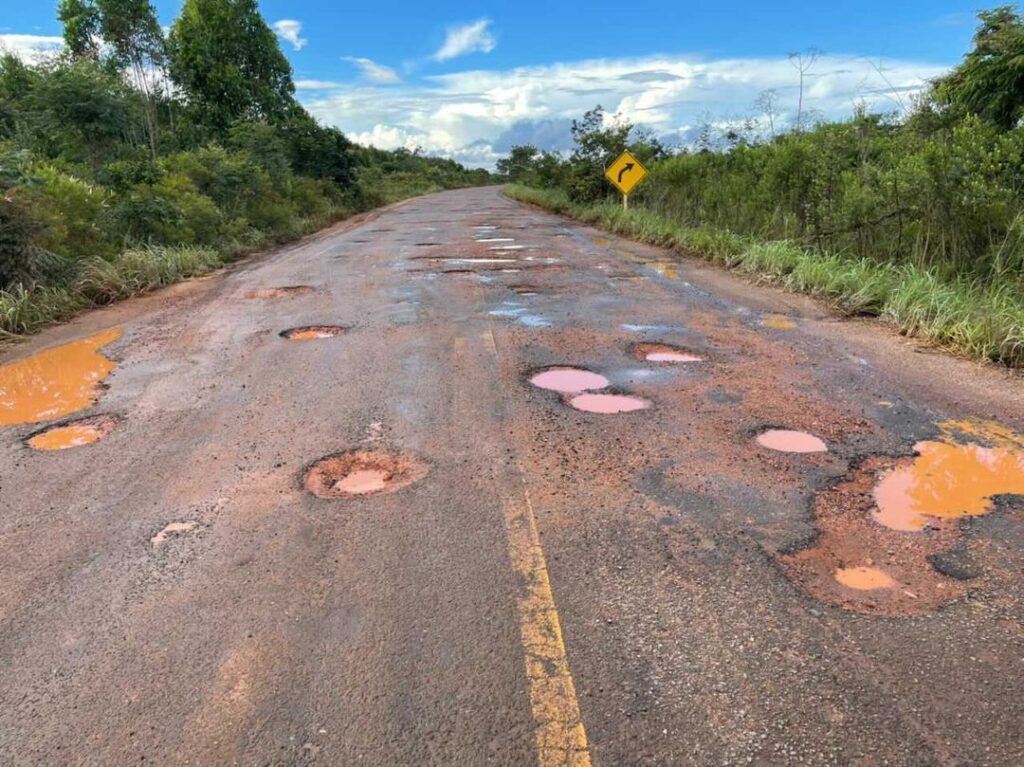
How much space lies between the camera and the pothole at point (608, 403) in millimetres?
5238

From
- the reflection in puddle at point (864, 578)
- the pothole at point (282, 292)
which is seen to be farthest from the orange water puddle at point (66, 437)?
→ the pothole at point (282, 292)

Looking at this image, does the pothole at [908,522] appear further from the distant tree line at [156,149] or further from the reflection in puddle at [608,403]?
the distant tree line at [156,149]

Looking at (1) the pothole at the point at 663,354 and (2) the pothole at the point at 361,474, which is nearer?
(2) the pothole at the point at 361,474

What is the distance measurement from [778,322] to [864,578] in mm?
5391

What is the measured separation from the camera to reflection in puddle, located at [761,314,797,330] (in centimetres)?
784

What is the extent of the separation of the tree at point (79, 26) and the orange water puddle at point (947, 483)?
30662mm

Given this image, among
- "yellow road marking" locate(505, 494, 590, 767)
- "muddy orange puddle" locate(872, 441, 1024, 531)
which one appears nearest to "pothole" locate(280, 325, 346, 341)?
"yellow road marking" locate(505, 494, 590, 767)

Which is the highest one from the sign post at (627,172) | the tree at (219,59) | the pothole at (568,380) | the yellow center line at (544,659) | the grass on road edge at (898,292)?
the tree at (219,59)

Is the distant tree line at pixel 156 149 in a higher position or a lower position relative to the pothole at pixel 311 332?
higher

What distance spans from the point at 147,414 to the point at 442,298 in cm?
479

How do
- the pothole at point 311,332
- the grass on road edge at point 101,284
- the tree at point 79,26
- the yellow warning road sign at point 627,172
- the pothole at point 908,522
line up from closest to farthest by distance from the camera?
the pothole at point 908,522 < the pothole at point 311,332 < the grass on road edge at point 101,284 < the yellow warning road sign at point 627,172 < the tree at point 79,26

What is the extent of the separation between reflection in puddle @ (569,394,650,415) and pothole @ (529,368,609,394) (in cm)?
20

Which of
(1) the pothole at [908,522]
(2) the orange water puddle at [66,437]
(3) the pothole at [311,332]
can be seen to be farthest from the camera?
(3) the pothole at [311,332]

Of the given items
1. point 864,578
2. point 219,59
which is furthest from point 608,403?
point 219,59
